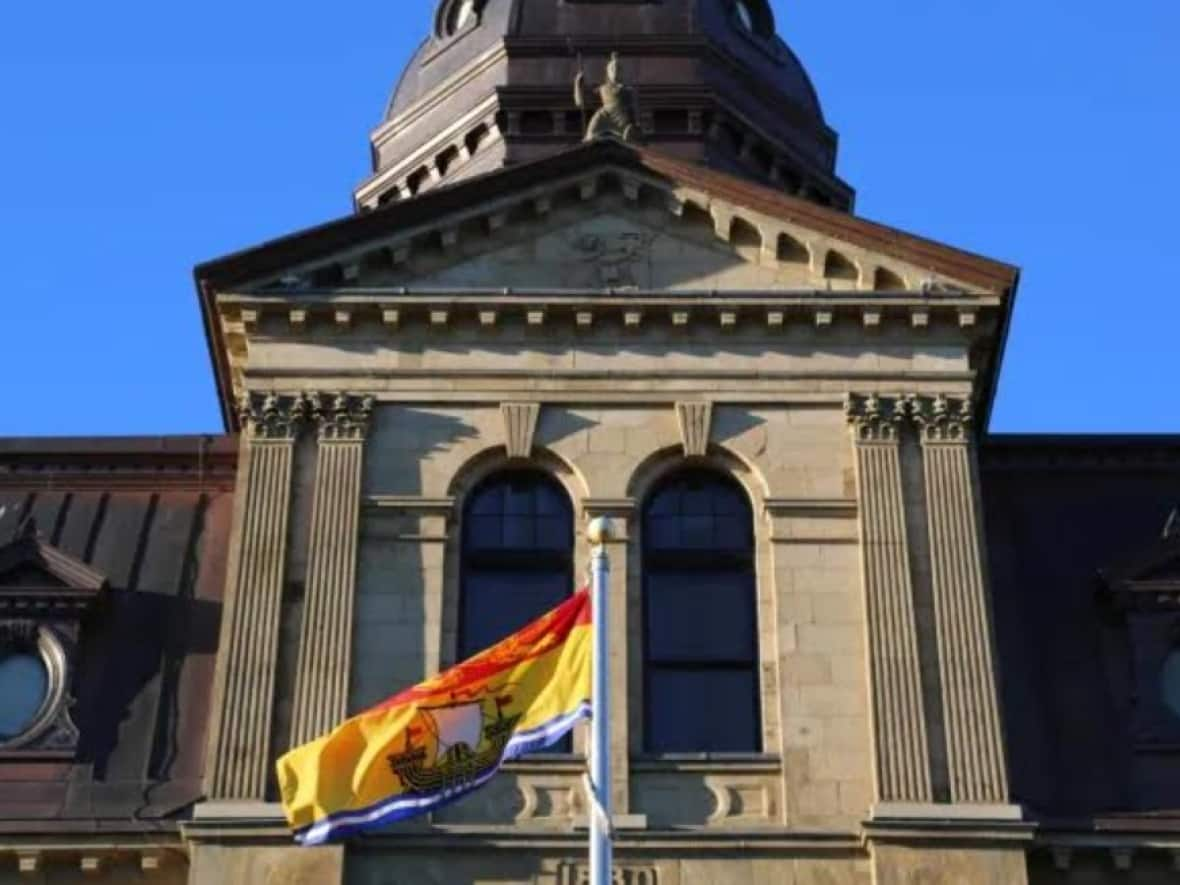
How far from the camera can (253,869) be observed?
70.0ft

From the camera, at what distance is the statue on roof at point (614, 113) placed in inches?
1044

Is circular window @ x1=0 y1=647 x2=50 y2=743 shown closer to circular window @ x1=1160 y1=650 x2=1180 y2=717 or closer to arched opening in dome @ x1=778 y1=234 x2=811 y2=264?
arched opening in dome @ x1=778 y1=234 x2=811 y2=264

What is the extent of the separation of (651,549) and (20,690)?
6715 mm

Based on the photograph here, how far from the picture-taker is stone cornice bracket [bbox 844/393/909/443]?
2425 cm

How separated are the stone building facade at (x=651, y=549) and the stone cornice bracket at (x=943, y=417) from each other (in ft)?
0.12

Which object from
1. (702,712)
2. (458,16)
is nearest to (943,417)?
(702,712)

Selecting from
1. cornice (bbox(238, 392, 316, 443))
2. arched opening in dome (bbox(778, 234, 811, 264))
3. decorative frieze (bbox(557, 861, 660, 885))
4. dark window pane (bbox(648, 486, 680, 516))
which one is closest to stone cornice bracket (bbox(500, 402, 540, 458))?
dark window pane (bbox(648, 486, 680, 516))

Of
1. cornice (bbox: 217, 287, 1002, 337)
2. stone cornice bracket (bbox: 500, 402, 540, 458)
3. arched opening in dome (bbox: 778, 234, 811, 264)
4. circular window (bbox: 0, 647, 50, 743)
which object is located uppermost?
arched opening in dome (bbox: 778, 234, 811, 264)

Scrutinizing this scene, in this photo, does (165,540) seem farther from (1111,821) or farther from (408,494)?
(1111,821)

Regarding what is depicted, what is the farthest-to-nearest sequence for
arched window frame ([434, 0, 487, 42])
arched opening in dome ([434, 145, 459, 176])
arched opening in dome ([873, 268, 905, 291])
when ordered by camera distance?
arched window frame ([434, 0, 487, 42])
arched opening in dome ([434, 145, 459, 176])
arched opening in dome ([873, 268, 905, 291])

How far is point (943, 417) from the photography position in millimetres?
24359

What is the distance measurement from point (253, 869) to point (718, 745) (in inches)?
184

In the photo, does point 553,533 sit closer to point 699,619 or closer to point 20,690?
point 699,619

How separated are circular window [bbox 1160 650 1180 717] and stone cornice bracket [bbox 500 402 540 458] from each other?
7037 millimetres
